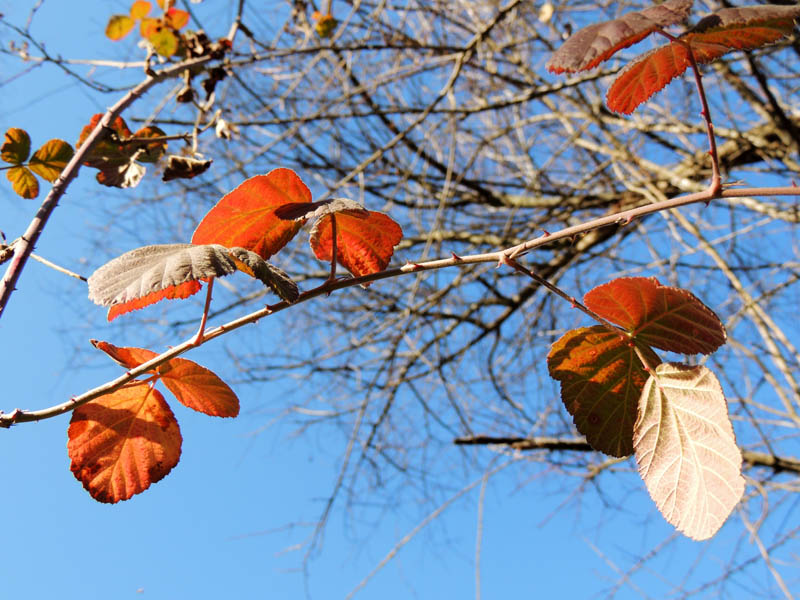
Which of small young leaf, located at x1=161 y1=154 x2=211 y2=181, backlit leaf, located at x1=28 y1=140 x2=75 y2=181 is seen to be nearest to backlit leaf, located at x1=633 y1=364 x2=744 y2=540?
small young leaf, located at x1=161 y1=154 x2=211 y2=181

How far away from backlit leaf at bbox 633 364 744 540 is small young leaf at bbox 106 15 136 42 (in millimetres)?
1029

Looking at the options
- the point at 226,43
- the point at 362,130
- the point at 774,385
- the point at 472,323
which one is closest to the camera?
the point at 226,43

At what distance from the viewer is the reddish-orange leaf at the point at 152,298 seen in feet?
1.52

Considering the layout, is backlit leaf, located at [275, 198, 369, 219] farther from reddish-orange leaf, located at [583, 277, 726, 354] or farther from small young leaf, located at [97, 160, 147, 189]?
small young leaf, located at [97, 160, 147, 189]

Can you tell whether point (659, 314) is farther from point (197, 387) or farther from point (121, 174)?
point (121, 174)

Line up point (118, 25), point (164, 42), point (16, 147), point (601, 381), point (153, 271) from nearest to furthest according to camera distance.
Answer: point (153, 271) < point (601, 381) < point (16, 147) < point (164, 42) < point (118, 25)

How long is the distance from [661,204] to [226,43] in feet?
2.97

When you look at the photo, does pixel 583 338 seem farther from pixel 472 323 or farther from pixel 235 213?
pixel 472 323

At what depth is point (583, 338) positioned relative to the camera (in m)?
0.49

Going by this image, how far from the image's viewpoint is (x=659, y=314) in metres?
0.49

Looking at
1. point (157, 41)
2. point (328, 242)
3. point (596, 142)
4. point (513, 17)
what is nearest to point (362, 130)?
point (513, 17)

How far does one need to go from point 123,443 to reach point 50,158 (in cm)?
39

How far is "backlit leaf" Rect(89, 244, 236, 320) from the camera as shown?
39 centimetres

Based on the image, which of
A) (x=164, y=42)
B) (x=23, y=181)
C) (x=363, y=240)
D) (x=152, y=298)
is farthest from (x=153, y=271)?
(x=164, y=42)
